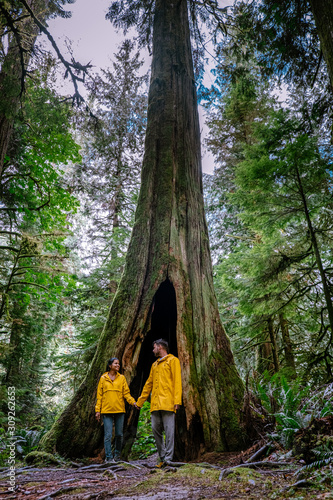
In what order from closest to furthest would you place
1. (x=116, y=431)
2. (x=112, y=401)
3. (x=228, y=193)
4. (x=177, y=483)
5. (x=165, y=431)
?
(x=177, y=483)
(x=165, y=431)
(x=112, y=401)
(x=116, y=431)
(x=228, y=193)

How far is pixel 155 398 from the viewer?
4.07m

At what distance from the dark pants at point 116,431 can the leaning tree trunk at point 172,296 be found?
190 millimetres

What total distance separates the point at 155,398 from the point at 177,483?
5.44ft

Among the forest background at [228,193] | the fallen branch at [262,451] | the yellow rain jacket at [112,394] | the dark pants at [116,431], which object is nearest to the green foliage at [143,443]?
the forest background at [228,193]

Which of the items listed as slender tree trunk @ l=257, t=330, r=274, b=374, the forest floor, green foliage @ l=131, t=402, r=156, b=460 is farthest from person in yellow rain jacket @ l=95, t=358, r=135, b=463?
slender tree trunk @ l=257, t=330, r=274, b=374

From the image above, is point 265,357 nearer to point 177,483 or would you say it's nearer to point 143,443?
point 143,443

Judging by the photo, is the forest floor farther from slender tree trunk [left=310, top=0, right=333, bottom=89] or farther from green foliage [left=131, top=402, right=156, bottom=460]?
green foliage [left=131, top=402, right=156, bottom=460]

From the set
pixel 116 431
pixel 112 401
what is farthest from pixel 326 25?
pixel 116 431

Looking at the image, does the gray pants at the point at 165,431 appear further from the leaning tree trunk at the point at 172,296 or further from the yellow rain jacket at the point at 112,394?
the yellow rain jacket at the point at 112,394

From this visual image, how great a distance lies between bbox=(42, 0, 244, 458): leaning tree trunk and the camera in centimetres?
411

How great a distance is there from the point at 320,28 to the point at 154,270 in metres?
3.82

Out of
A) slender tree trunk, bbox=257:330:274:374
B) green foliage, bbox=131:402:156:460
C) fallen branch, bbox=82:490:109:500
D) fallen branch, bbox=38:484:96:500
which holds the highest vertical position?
slender tree trunk, bbox=257:330:274:374

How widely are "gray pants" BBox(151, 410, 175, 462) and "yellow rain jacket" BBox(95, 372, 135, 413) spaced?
0.48 m

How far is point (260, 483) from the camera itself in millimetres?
2062
